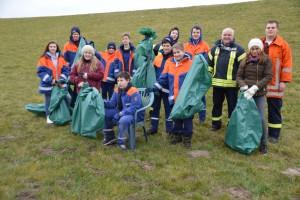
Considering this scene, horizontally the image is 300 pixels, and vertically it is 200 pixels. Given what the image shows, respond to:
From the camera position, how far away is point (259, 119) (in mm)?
6367

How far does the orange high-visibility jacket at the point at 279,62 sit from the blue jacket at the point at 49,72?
4.05 m

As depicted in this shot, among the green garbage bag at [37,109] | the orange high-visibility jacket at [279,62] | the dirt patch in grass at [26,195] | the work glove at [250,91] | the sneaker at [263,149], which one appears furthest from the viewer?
the green garbage bag at [37,109]

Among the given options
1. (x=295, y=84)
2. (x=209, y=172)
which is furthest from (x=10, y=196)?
(x=295, y=84)

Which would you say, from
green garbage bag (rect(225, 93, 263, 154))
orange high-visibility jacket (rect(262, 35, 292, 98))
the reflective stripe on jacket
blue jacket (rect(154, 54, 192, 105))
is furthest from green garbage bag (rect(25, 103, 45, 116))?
orange high-visibility jacket (rect(262, 35, 292, 98))

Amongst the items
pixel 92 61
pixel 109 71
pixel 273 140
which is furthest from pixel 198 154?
pixel 109 71

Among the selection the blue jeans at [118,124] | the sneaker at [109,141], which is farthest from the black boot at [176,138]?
the sneaker at [109,141]

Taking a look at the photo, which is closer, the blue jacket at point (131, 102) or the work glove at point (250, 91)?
the work glove at point (250, 91)

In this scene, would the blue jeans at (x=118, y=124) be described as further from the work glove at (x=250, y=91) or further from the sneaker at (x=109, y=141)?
the work glove at (x=250, y=91)

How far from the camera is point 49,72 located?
26.5 ft

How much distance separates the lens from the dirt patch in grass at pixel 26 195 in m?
4.96

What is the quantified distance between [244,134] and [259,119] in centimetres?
34

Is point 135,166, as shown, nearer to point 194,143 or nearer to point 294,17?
point 194,143

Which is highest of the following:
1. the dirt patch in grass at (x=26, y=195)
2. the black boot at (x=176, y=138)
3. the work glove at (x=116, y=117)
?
the work glove at (x=116, y=117)

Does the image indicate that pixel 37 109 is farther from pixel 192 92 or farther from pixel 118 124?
pixel 192 92
